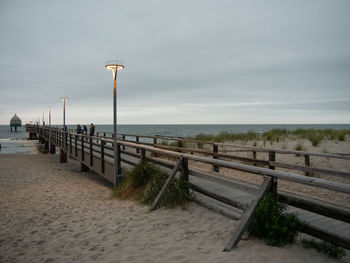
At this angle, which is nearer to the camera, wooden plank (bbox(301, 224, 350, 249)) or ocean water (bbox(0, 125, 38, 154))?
wooden plank (bbox(301, 224, 350, 249))

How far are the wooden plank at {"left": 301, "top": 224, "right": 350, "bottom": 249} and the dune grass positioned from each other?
2.53m

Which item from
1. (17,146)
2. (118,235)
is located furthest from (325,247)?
(17,146)

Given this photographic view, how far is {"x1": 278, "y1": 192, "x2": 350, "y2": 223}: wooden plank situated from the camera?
254 cm

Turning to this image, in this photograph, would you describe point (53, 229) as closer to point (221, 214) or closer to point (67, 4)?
point (221, 214)

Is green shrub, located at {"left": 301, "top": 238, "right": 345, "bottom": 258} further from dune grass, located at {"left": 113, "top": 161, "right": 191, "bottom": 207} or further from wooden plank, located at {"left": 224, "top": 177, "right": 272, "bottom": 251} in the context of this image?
dune grass, located at {"left": 113, "top": 161, "right": 191, "bottom": 207}

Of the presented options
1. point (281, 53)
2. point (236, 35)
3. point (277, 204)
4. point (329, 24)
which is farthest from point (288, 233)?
point (281, 53)

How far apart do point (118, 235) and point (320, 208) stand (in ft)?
10.3

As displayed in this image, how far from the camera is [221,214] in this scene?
427cm

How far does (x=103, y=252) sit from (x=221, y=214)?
6.88 feet

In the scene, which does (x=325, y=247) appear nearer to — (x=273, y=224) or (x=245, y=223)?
(x=273, y=224)

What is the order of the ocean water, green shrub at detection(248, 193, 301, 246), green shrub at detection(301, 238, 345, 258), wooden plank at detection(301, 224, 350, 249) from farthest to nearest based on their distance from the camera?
the ocean water < green shrub at detection(248, 193, 301, 246) < green shrub at detection(301, 238, 345, 258) < wooden plank at detection(301, 224, 350, 249)

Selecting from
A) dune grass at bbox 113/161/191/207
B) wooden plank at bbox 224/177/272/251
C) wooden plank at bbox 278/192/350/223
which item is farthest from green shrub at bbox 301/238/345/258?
dune grass at bbox 113/161/191/207

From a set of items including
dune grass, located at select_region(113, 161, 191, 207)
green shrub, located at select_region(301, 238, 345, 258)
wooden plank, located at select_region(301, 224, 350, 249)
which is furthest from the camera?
dune grass, located at select_region(113, 161, 191, 207)

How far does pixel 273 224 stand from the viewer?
305 cm
